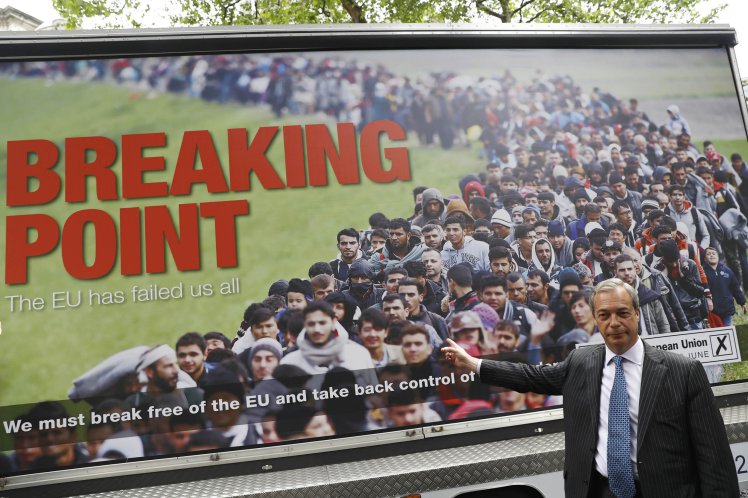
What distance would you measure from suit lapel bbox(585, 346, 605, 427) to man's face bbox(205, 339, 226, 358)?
6.55 ft

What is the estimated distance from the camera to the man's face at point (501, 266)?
147 inches

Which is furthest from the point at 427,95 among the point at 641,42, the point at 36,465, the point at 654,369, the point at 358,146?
the point at 36,465

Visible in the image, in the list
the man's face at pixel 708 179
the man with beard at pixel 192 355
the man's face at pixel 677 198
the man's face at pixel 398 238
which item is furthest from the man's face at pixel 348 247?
the man's face at pixel 708 179

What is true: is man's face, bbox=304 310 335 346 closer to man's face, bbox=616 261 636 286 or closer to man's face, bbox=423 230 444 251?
man's face, bbox=423 230 444 251

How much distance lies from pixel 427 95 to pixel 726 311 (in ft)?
8.06

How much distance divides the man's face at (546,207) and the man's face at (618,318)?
1.63 metres

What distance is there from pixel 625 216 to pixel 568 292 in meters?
0.69

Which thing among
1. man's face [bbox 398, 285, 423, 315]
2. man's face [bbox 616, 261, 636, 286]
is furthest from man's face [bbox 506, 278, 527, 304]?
man's face [bbox 616, 261, 636, 286]

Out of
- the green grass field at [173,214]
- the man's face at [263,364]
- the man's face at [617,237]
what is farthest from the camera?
the man's face at [617,237]

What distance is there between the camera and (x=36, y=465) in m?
3.20

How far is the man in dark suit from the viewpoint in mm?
2139

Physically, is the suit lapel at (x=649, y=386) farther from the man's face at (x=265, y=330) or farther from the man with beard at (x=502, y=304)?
the man's face at (x=265, y=330)

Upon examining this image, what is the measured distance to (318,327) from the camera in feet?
11.5

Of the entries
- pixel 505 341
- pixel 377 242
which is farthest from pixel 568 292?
pixel 377 242
